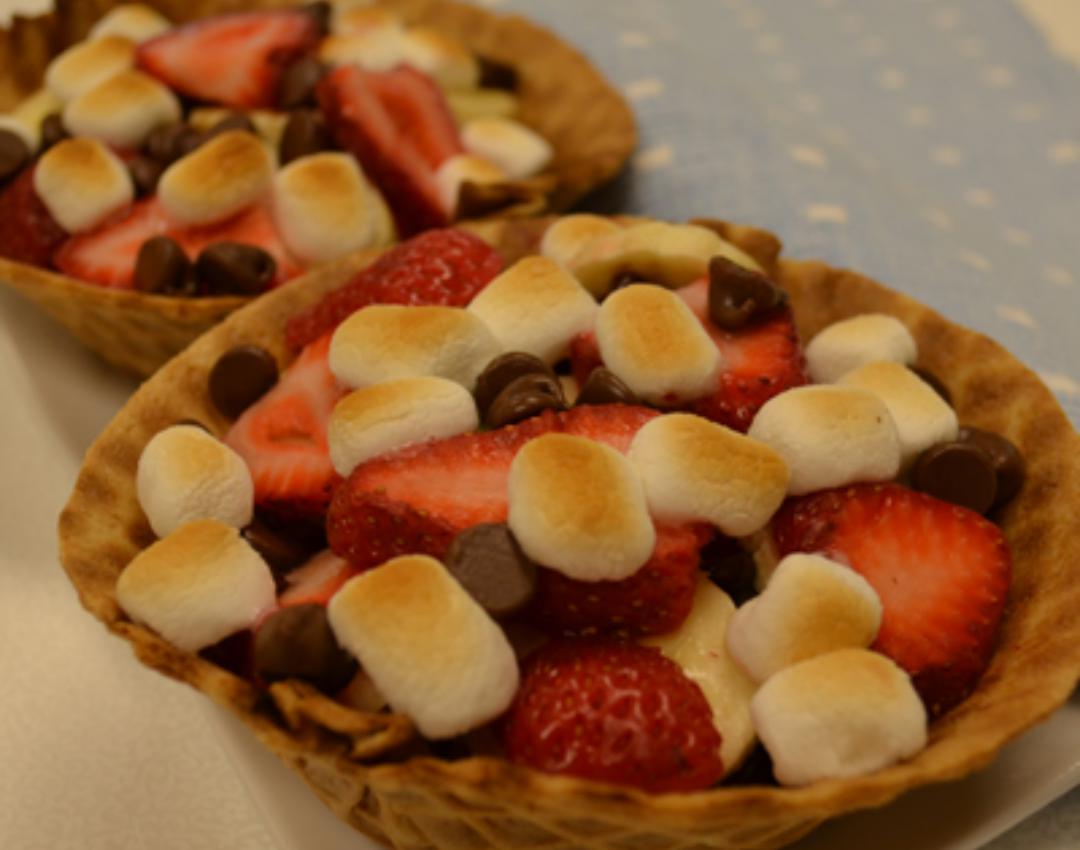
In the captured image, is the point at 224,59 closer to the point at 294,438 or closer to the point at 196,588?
the point at 294,438

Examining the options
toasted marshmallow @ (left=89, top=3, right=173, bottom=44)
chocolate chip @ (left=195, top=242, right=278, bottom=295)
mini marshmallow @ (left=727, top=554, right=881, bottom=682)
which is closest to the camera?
mini marshmallow @ (left=727, top=554, right=881, bottom=682)

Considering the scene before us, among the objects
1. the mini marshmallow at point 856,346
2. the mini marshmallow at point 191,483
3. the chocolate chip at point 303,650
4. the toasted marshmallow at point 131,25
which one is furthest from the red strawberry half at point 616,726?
the toasted marshmallow at point 131,25

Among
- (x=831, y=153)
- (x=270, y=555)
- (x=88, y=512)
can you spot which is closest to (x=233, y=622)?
(x=270, y=555)

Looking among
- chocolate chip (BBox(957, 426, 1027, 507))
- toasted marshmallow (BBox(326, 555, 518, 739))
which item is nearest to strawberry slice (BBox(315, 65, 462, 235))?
chocolate chip (BBox(957, 426, 1027, 507))

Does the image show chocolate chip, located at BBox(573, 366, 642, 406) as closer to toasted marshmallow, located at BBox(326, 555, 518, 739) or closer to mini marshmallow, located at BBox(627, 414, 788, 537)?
mini marshmallow, located at BBox(627, 414, 788, 537)

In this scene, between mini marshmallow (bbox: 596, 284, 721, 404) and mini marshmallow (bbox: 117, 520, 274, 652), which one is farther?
mini marshmallow (bbox: 596, 284, 721, 404)

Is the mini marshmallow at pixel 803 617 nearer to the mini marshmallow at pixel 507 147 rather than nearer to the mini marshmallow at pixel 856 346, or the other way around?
the mini marshmallow at pixel 856 346
